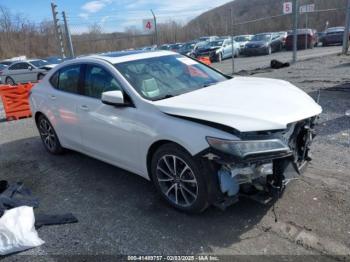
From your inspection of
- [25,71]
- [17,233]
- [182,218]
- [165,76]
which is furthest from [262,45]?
[17,233]

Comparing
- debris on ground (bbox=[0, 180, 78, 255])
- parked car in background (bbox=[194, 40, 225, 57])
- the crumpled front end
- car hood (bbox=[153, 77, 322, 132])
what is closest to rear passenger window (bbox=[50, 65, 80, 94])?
debris on ground (bbox=[0, 180, 78, 255])

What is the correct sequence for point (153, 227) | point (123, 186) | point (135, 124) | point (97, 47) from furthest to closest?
point (97, 47), point (123, 186), point (135, 124), point (153, 227)

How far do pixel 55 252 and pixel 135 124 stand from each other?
59.7 inches

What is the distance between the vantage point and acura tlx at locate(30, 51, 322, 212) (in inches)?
120

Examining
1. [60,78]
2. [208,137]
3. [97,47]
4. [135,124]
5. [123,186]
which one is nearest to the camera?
[208,137]

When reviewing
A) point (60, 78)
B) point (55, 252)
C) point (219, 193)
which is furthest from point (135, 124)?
point (60, 78)

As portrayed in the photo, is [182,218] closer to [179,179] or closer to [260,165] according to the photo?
[179,179]

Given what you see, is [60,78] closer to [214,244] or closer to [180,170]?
[180,170]

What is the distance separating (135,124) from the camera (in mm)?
3742

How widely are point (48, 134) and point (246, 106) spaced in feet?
12.6

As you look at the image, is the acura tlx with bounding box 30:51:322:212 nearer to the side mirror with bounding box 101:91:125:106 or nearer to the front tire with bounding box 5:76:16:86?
the side mirror with bounding box 101:91:125:106

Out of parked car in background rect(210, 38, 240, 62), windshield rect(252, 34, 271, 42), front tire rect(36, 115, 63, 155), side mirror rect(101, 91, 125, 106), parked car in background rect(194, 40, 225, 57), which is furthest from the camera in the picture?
windshield rect(252, 34, 271, 42)

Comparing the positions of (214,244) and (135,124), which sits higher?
(135,124)

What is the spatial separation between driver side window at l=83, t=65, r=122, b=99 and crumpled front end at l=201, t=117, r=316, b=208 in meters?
1.67
